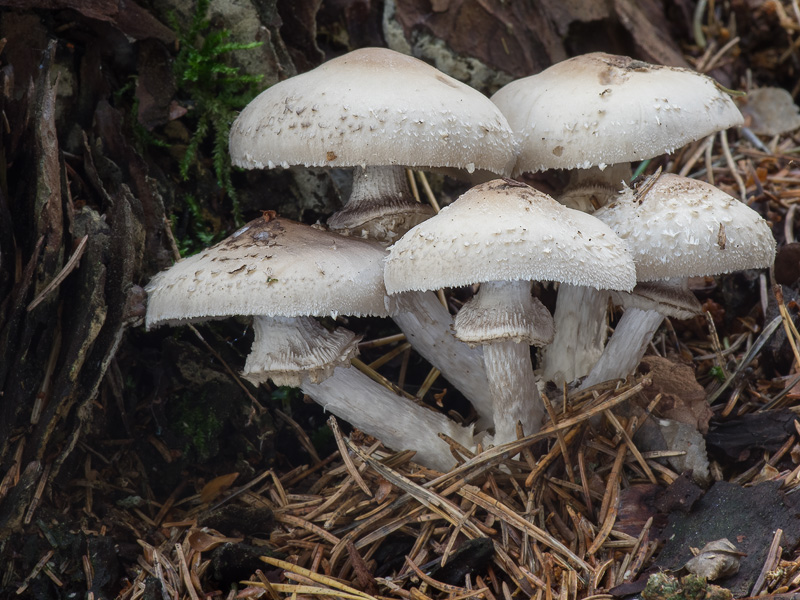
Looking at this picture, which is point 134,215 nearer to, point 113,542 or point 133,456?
point 133,456

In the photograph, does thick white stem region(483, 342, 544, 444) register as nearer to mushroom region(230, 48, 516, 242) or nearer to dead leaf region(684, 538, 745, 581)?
mushroom region(230, 48, 516, 242)

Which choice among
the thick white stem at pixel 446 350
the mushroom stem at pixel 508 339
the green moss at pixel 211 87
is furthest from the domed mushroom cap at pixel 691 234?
the green moss at pixel 211 87

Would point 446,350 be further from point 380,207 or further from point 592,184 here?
point 592,184

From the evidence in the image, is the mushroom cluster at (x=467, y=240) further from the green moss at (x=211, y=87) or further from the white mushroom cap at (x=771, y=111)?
the white mushroom cap at (x=771, y=111)

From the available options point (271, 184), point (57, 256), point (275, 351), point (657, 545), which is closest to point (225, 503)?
point (275, 351)

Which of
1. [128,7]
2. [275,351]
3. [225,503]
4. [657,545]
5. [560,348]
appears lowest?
[225,503]

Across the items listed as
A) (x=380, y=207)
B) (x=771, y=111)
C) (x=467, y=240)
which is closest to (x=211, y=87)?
(x=380, y=207)
